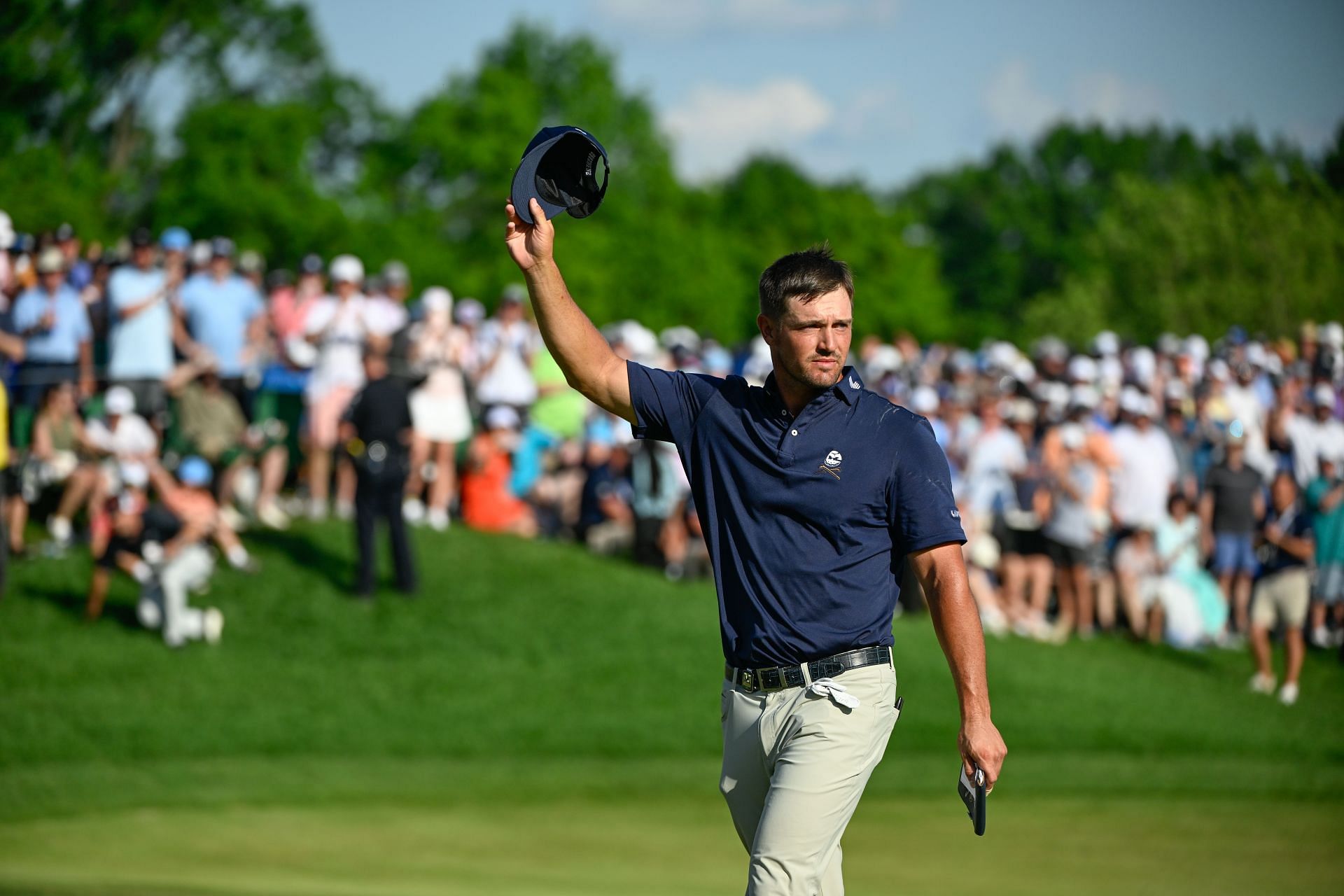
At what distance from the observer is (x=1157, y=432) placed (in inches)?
695

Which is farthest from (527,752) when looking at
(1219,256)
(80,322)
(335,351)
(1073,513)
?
(1219,256)

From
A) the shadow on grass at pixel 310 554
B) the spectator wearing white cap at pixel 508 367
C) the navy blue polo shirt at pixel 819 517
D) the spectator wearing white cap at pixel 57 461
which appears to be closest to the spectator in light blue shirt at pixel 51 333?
the spectator wearing white cap at pixel 57 461

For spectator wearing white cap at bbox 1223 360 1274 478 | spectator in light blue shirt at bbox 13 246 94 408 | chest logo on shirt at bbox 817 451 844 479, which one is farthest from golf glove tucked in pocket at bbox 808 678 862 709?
spectator wearing white cap at bbox 1223 360 1274 478

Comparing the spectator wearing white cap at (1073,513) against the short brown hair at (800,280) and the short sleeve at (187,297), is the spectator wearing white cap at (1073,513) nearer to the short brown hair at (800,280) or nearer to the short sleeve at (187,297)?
the short sleeve at (187,297)

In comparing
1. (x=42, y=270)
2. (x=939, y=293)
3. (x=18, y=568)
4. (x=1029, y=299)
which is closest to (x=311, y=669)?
(x=18, y=568)

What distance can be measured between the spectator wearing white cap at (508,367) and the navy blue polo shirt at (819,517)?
12.8 m

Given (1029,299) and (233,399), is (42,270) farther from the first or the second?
(1029,299)

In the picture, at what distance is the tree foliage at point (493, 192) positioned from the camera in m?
37.0

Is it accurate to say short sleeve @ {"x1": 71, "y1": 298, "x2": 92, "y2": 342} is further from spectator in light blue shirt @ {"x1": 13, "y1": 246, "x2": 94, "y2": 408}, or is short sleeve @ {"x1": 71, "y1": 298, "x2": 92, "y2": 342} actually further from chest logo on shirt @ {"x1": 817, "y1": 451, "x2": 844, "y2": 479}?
chest logo on shirt @ {"x1": 817, "y1": 451, "x2": 844, "y2": 479}

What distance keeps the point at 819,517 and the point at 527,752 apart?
955cm

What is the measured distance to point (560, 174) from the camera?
16.5ft

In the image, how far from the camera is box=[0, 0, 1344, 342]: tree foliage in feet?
121

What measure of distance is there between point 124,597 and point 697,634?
220 inches

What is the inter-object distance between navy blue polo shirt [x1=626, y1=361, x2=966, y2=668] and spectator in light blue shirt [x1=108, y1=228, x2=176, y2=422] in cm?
1137
